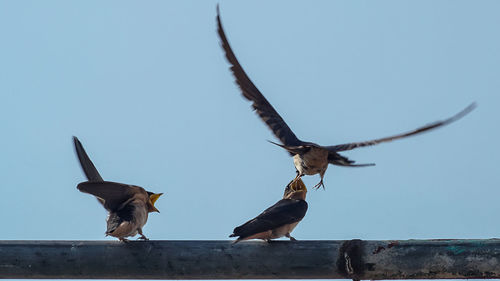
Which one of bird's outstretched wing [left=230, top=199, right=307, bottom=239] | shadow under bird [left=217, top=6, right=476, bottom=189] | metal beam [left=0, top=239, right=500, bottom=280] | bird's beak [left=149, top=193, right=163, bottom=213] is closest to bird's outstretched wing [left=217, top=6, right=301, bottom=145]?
shadow under bird [left=217, top=6, right=476, bottom=189]

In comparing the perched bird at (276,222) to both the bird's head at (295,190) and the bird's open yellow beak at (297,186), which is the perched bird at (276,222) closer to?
the bird's head at (295,190)

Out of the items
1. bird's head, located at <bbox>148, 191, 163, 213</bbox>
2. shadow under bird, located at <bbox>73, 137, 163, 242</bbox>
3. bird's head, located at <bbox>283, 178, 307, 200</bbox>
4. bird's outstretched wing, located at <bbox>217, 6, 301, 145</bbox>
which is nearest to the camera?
shadow under bird, located at <bbox>73, 137, 163, 242</bbox>

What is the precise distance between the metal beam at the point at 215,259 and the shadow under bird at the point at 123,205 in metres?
1.50

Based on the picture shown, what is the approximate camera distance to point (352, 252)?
430 cm

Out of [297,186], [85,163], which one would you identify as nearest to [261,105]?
[297,186]

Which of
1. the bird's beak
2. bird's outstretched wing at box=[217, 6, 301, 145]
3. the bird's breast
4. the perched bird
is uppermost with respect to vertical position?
Result: bird's outstretched wing at box=[217, 6, 301, 145]

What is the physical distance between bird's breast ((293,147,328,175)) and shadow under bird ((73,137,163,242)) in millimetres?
2553

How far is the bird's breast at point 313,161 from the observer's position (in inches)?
369

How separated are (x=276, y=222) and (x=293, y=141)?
402 centimetres

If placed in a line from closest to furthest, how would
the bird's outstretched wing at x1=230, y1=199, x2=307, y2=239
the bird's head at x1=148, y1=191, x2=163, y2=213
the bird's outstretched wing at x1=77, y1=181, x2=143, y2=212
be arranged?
the bird's outstretched wing at x1=230, y1=199, x2=307, y2=239
the bird's outstretched wing at x1=77, y1=181, x2=143, y2=212
the bird's head at x1=148, y1=191, x2=163, y2=213

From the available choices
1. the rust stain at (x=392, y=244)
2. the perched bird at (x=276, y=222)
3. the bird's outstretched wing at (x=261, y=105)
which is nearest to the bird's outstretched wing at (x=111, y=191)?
the perched bird at (x=276, y=222)

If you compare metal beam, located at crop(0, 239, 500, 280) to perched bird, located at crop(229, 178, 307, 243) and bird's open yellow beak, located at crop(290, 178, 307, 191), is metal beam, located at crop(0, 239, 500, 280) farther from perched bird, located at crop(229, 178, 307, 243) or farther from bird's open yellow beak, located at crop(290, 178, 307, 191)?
bird's open yellow beak, located at crop(290, 178, 307, 191)

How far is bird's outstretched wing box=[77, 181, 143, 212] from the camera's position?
19.4ft

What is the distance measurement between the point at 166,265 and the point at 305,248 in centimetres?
77
